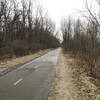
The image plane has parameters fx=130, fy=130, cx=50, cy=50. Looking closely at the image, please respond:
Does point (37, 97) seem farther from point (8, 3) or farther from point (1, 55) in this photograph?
point (8, 3)

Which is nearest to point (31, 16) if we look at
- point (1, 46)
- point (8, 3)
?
point (8, 3)

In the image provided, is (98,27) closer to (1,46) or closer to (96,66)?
(96,66)

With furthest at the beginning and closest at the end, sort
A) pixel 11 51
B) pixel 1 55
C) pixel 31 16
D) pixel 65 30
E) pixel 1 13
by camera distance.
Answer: pixel 65 30
pixel 31 16
pixel 1 13
pixel 11 51
pixel 1 55

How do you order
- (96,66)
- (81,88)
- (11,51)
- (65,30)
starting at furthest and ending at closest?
(65,30) → (11,51) → (96,66) → (81,88)

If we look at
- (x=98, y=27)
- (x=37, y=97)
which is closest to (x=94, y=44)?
(x=98, y=27)

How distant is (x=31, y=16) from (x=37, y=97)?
4292cm

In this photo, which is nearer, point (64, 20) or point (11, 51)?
point (11, 51)

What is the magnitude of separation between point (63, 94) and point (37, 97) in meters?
1.15

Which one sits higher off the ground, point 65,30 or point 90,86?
point 65,30

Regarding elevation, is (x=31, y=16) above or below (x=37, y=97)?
above

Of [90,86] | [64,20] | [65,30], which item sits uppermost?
[64,20]

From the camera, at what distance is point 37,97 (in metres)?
5.39

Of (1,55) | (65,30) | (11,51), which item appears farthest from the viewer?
(65,30)

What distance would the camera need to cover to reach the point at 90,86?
22.2 ft
